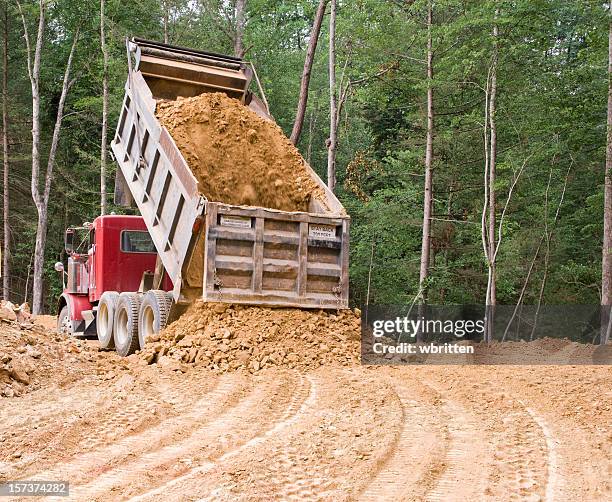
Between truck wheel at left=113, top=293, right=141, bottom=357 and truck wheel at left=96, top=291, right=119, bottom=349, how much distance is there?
0.68 ft

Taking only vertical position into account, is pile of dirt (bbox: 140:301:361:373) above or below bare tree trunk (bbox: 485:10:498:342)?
below

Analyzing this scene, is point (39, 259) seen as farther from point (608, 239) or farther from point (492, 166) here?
point (608, 239)

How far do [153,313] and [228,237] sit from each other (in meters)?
1.61

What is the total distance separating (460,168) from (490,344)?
29.7 ft

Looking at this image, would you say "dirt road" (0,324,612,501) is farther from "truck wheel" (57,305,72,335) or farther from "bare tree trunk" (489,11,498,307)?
"bare tree trunk" (489,11,498,307)

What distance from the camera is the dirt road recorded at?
464cm

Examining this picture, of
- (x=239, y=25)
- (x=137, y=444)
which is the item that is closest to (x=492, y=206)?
(x=239, y=25)

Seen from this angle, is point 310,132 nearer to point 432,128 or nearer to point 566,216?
A: point 566,216

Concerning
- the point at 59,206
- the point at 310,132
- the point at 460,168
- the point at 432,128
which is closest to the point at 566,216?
the point at 460,168

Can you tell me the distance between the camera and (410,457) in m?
5.41

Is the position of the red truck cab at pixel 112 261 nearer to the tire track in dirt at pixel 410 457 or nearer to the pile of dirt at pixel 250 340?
the pile of dirt at pixel 250 340

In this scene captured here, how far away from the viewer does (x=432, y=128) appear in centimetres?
1891

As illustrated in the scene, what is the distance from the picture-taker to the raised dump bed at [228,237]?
973 cm

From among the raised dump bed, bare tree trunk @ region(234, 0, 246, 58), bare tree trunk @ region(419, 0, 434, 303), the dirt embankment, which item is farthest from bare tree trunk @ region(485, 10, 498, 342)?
the dirt embankment
